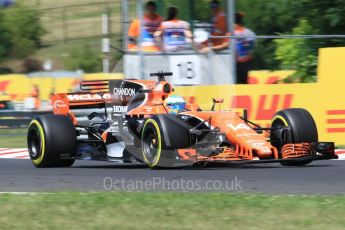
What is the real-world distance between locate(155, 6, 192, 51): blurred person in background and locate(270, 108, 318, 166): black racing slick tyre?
5122 millimetres

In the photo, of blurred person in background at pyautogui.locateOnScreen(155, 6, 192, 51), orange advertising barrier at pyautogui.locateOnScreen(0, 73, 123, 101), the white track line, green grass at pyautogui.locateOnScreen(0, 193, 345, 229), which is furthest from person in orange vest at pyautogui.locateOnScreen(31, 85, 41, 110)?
green grass at pyautogui.locateOnScreen(0, 193, 345, 229)

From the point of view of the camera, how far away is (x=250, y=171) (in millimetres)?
10008

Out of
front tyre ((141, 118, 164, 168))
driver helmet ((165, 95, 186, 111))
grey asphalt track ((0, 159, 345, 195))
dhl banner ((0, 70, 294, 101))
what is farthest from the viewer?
dhl banner ((0, 70, 294, 101))

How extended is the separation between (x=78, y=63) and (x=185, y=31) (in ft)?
66.3

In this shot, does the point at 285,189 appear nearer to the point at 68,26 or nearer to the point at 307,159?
the point at 307,159

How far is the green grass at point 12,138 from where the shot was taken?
634 inches

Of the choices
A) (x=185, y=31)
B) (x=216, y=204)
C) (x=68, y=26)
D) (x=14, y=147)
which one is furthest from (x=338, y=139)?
(x=68, y=26)

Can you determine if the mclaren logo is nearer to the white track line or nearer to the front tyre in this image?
the front tyre

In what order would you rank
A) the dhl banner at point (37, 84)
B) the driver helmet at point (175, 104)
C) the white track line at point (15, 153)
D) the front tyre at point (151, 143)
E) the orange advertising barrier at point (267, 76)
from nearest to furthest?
the front tyre at point (151, 143) < the driver helmet at point (175, 104) < the white track line at point (15, 153) < the orange advertising barrier at point (267, 76) < the dhl banner at point (37, 84)

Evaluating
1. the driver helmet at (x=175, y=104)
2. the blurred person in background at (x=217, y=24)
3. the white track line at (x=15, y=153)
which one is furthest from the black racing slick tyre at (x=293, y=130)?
the blurred person in background at (x=217, y=24)

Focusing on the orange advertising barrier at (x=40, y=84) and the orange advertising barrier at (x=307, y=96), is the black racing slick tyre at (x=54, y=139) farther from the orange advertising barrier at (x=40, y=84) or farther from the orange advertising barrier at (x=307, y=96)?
the orange advertising barrier at (x=40, y=84)

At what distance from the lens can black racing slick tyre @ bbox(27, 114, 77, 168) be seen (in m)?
11.0

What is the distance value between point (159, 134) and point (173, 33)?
19.0 ft

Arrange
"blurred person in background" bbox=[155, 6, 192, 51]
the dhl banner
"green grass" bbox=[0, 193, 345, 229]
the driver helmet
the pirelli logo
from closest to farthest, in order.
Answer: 1. "green grass" bbox=[0, 193, 345, 229]
2. the driver helmet
3. the pirelli logo
4. "blurred person in background" bbox=[155, 6, 192, 51]
5. the dhl banner
